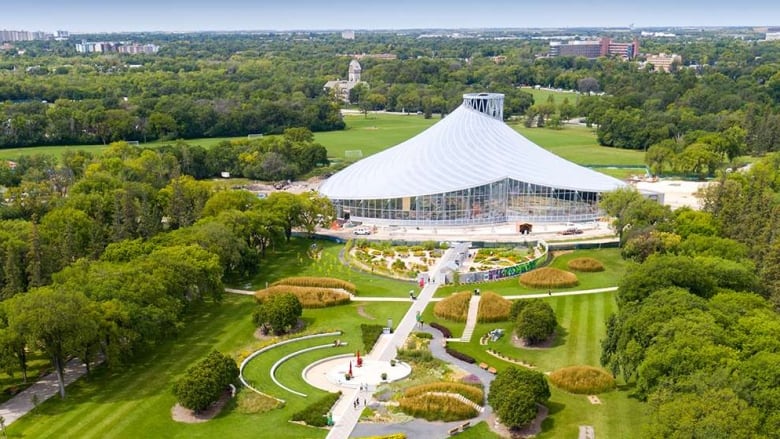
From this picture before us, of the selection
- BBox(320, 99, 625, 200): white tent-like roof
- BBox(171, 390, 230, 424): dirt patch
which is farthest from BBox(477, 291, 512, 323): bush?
BBox(320, 99, 625, 200): white tent-like roof

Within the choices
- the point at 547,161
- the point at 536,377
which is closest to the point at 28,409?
the point at 536,377

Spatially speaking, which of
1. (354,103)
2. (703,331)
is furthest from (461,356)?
(354,103)

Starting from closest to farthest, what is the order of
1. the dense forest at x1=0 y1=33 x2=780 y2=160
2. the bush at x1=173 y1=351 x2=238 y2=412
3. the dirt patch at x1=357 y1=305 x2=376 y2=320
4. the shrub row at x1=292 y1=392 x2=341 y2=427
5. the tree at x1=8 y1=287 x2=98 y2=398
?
the shrub row at x1=292 y1=392 x2=341 y2=427, the bush at x1=173 y1=351 x2=238 y2=412, the tree at x1=8 y1=287 x2=98 y2=398, the dirt patch at x1=357 y1=305 x2=376 y2=320, the dense forest at x1=0 y1=33 x2=780 y2=160

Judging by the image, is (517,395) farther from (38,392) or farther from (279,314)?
(38,392)

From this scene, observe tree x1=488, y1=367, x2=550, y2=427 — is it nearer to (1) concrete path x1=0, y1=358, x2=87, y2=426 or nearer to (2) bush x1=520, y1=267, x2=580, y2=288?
(2) bush x1=520, y1=267, x2=580, y2=288

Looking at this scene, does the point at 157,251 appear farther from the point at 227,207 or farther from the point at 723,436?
the point at 723,436
